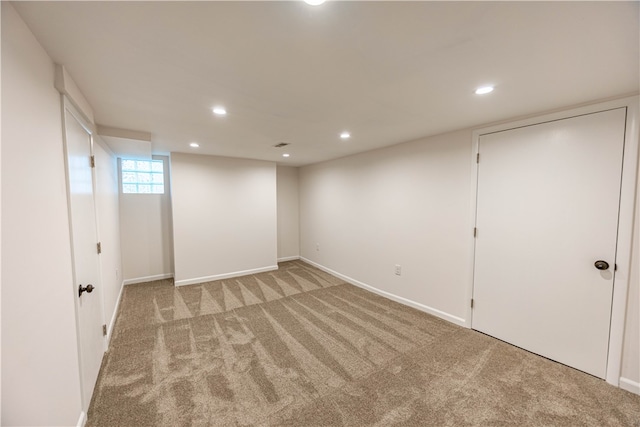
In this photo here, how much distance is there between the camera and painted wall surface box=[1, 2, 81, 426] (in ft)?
3.13

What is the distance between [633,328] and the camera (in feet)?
6.22

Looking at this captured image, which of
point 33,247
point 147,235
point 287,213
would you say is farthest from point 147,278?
point 33,247

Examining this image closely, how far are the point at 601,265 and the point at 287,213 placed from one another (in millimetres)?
5092

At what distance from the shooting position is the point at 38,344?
1.12 metres

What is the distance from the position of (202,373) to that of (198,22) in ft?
8.29

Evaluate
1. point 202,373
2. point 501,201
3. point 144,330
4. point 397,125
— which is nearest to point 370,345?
point 202,373

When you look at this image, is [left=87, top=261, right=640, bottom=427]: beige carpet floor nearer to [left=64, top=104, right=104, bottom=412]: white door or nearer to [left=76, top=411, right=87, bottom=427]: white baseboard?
[left=76, top=411, right=87, bottom=427]: white baseboard

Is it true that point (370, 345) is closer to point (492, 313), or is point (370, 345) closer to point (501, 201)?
point (492, 313)

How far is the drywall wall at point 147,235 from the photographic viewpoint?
433 centimetres

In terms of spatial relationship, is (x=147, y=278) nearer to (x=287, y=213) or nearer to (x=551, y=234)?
(x=287, y=213)

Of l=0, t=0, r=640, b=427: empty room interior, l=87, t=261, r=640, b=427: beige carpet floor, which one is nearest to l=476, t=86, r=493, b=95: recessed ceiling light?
l=0, t=0, r=640, b=427: empty room interior

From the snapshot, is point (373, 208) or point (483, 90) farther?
point (373, 208)

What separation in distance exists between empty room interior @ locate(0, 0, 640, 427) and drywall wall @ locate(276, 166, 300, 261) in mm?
1930

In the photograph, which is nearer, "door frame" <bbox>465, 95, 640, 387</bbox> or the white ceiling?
the white ceiling
